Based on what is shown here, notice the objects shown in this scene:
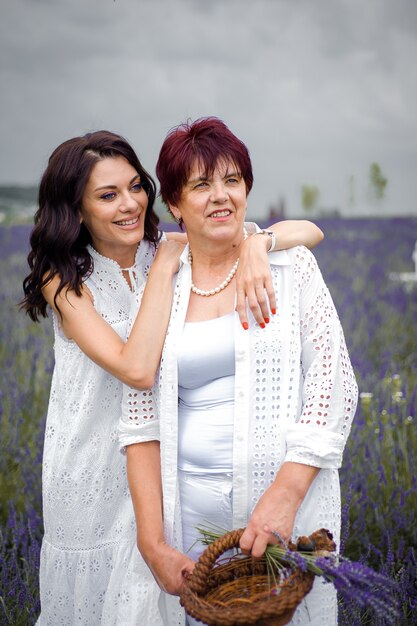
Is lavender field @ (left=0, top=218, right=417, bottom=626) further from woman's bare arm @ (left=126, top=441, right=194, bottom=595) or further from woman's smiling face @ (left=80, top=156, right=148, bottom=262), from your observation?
woman's smiling face @ (left=80, top=156, right=148, bottom=262)

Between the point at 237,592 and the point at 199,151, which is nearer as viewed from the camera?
the point at 237,592

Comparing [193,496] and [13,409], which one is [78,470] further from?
[13,409]

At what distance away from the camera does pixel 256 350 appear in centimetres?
172

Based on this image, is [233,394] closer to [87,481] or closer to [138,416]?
[138,416]

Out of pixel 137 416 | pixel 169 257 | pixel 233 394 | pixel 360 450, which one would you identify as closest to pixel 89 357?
pixel 137 416

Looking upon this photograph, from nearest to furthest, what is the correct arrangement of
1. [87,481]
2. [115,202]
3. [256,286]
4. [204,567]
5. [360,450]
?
[204,567] → [256,286] → [115,202] → [87,481] → [360,450]

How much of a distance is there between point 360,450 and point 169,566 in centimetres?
169

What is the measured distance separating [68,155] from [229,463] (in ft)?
3.35

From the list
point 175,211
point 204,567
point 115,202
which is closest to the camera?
point 204,567

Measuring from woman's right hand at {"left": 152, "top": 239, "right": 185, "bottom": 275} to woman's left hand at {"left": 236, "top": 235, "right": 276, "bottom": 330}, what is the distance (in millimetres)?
245

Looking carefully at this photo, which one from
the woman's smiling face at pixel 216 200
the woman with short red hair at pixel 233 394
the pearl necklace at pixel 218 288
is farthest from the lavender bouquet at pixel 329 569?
the woman's smiling face at pixel 216 200

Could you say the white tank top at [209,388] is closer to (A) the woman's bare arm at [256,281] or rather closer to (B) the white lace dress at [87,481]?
(A) the woman's bare arm at [256,281]

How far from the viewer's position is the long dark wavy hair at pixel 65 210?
2055 mm

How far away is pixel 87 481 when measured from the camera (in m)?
2.17
